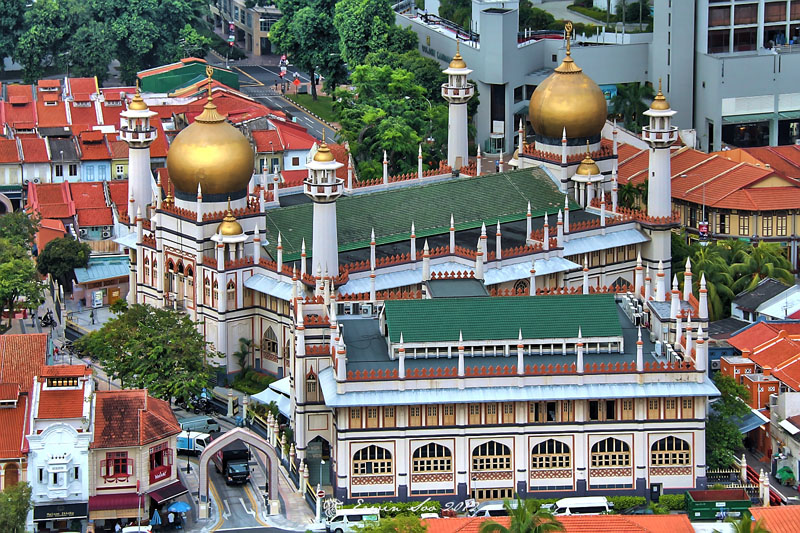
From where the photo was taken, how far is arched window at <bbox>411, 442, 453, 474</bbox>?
131750 millimetres

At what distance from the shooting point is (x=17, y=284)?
165 meters

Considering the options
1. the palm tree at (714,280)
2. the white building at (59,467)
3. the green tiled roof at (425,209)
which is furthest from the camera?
the palm tree at (714,280)

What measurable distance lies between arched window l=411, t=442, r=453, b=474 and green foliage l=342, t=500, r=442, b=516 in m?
1.91

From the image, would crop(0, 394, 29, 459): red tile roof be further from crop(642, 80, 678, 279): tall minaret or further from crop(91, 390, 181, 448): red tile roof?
crop(642, 80, 678, 279): tall minaret

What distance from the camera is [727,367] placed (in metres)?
148

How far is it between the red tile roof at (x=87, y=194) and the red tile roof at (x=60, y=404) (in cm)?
6294

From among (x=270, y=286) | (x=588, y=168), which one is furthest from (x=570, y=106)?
(x=270, y=286)

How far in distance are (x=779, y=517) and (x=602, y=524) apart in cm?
965

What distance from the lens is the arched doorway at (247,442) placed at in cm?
13212

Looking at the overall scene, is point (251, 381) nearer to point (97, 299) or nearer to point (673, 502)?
point (97, 299)

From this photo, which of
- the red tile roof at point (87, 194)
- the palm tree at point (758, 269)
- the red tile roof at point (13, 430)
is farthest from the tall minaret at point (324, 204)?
the red tile roof at point (87, 194)

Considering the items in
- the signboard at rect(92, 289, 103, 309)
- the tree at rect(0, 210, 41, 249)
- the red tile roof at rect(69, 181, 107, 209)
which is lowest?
the signboard at rect(92, 289, 103, 309)

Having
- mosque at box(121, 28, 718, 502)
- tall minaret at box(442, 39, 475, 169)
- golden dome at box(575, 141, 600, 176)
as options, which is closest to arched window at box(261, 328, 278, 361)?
mosque at box(121, 28, 718, 502)

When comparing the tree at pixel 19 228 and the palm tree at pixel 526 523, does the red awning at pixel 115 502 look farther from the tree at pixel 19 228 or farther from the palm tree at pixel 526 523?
the tree at pixel 19 228
